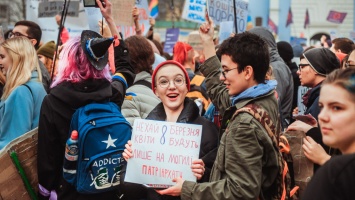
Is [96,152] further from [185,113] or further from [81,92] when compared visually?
[185,113]

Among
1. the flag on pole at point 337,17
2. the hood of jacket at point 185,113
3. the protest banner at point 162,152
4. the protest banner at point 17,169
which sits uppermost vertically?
the hood of jacket at point 185,113

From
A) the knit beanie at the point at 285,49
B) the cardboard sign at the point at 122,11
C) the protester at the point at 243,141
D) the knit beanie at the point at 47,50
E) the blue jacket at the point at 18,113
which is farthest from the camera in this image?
the knit beanie at the point at 285,49

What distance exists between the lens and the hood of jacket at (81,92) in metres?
4.20

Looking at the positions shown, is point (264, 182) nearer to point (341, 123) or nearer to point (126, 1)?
point (341, 123)

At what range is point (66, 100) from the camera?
13.8ft

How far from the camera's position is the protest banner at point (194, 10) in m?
10.7

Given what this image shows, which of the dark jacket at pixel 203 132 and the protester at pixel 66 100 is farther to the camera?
the protester at pixel 66 100

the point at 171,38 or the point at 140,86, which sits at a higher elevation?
the point at 140,86

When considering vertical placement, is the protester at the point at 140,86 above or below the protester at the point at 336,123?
below

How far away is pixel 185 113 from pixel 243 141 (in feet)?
2.40

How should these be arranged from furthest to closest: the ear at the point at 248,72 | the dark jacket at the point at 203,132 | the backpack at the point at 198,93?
the backpack at the point at 198,93
the dark jacket at the point at 203,132
the ear at the point at 248,72

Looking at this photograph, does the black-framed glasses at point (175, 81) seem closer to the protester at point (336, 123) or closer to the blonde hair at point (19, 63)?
the blonde hair at point (19, 63)

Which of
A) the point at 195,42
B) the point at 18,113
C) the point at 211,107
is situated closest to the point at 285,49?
the point at 195,42

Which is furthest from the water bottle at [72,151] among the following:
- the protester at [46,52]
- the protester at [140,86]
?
the protester at [46,52]
